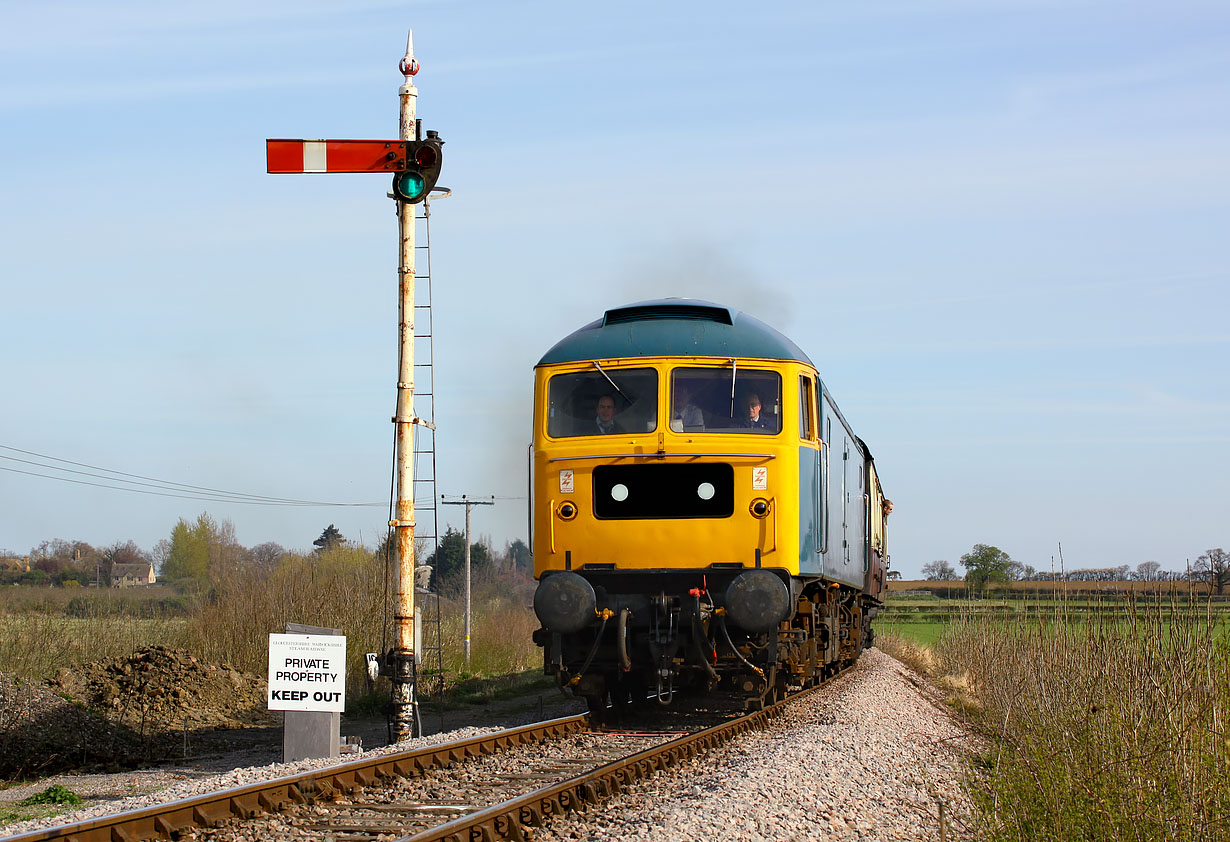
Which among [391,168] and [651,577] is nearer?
[651,577]

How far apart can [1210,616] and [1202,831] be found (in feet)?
6.85

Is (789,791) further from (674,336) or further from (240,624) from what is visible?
(240,624)

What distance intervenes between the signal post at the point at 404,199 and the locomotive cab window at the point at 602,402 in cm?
160

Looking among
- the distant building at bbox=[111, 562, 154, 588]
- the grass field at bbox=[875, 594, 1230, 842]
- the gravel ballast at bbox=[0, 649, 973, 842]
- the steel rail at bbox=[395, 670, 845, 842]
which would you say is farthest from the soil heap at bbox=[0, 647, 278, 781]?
the distant building at bbox=[111, 562, 154, 588]

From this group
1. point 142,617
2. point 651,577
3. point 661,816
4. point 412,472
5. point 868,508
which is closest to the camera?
point 661,816

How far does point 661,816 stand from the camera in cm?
704

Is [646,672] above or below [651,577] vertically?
below

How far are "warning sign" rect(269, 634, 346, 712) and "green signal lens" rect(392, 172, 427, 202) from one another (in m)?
4.65

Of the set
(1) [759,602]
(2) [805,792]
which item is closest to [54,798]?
(1) [759,602]

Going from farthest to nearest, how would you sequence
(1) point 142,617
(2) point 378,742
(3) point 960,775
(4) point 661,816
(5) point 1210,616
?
(1) point 142,617 < (2) point 378,742 < (3) point 960,775 < (5) point 1210,616 < (4) point 661,816

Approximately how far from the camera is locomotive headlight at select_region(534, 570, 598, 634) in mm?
11086

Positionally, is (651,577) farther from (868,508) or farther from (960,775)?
(868,508)

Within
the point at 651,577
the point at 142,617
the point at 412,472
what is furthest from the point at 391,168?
the point at 142,617

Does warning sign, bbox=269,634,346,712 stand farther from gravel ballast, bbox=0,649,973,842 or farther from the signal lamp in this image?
the signal lamp
